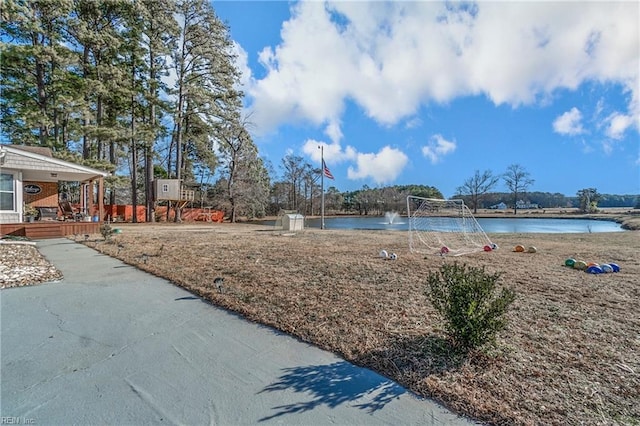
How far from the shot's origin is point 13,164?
9.34 metres

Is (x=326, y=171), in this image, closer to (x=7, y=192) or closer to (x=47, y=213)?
(x=47, y=213)

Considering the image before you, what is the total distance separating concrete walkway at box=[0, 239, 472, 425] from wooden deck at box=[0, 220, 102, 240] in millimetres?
7702

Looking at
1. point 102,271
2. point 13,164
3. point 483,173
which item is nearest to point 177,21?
point 13,164

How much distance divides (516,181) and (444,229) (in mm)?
47303

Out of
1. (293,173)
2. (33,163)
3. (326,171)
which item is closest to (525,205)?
(293,173)

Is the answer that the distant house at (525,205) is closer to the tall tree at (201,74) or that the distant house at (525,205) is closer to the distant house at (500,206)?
the distant house at (500,206)

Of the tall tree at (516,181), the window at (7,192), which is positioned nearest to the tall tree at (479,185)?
the tall tree at (516,181)

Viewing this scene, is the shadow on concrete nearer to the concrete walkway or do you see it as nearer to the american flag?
the concrete walkway

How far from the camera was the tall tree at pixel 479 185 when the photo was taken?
50125 millimetres

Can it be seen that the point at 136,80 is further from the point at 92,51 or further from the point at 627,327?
the point at 627,327

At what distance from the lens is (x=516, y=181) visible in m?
51.1

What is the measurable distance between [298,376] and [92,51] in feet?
67.0

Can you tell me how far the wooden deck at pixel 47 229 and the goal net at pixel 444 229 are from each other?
36.2 feet

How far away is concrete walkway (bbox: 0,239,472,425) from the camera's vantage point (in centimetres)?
171
